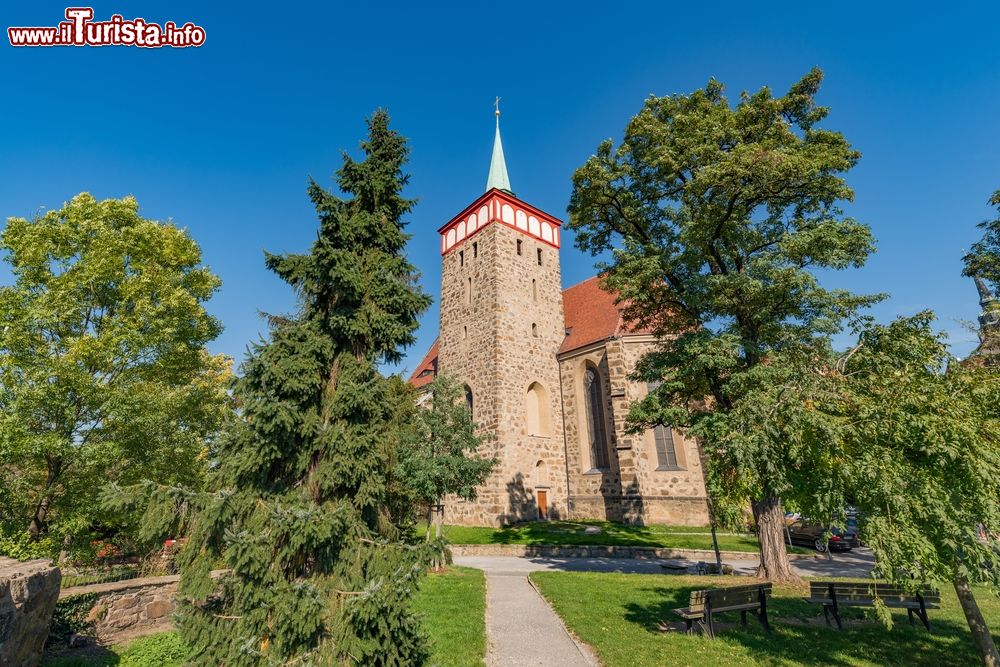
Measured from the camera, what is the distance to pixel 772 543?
10516 millimetres

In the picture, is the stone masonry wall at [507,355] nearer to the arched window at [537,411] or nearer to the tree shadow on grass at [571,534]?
the arched window at [537,411]

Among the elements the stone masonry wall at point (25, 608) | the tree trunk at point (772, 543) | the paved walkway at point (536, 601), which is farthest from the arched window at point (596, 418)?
the stone masonry wall at point (25, 608)

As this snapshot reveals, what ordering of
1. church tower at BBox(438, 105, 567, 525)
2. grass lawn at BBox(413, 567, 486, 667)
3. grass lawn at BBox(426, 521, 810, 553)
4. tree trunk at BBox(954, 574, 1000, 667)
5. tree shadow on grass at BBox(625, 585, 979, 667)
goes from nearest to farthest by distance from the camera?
1. tree trunk at BBox(954, 574, 1000, 667)
2. tree shadow on grass at BBox(625, 585, 979, 667)
3. grass lawn at BBox(413, 567, 486, 667)
4. grass lawn at BBox(426, 521, 810, 553)
5. church tower at BBox(438, 105, 567, 525)

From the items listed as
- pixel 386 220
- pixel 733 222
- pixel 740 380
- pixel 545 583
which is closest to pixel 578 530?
pixel 545 583

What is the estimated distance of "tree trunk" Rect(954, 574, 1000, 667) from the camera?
4.79 meters

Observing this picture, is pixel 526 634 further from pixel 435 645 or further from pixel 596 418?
pixel 596 418

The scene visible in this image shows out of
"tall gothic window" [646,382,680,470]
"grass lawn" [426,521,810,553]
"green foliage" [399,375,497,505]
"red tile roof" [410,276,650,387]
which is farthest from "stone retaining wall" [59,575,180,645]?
"tall gothic window" [646,382,680,470]

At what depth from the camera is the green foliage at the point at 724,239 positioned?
10.0 meters

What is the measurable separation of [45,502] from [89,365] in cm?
323

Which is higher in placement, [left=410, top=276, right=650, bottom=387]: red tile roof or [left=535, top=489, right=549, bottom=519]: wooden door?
[left=410, top=276, right=650, bottom=387]: red tile roof

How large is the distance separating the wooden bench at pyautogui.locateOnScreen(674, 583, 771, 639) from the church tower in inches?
559

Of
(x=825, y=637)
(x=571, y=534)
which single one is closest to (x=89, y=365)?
(x=825, y=637)

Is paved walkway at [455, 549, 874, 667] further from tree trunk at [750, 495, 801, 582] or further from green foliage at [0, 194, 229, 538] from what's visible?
green foliage at [0, 194, 229, 538]

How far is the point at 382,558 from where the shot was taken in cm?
456
